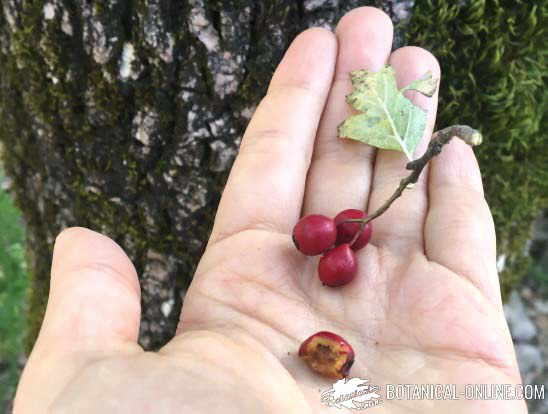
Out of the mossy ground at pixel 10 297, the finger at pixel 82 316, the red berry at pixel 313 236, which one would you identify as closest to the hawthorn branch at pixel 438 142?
the red berry at pixel 313 236

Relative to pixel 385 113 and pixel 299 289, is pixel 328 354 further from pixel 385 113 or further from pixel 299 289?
pixel 385 113

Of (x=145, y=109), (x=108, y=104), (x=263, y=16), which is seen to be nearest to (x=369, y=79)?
(x=263, y=16)

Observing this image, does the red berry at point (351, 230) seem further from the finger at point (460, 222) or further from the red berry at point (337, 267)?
the finger at point (460, 222)

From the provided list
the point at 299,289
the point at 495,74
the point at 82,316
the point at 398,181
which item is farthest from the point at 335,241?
the point at 495,74

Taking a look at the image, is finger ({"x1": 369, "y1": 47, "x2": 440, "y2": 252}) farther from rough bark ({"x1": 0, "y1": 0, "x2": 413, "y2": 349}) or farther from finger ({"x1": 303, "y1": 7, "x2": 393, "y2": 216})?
rough bark ({"x1": 0, "y1": 0, "x2": 413, "y2": 349})

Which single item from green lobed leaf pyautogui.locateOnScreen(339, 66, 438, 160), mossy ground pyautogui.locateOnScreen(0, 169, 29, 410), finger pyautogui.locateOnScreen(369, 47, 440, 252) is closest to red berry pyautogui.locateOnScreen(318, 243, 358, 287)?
finger pyautogui.locateOnScreen(369, 47, 440, 252)

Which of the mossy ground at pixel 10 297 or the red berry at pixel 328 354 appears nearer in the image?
the red berry at pixel 328 354
